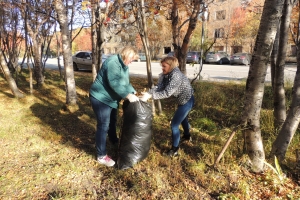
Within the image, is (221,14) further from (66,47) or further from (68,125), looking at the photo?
(68,125)

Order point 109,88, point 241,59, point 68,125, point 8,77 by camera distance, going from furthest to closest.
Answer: point 241,59
point 8,77
point 68,125
point 109,88

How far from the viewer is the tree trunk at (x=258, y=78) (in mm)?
2115

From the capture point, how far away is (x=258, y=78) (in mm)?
2277

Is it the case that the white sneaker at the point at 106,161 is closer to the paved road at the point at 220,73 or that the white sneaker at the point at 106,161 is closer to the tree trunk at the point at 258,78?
the tree trunk at the point at 258,78

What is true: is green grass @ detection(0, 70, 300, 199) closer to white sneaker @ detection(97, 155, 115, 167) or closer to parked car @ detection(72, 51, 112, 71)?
white sneaker @ detection(97, 155, 115, 167)

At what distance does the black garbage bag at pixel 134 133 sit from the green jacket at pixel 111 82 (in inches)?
8.0

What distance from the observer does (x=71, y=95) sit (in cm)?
501

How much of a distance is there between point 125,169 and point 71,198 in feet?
2.37

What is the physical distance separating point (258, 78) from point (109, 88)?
170 centimetres

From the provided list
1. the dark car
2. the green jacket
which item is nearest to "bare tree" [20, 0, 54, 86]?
the green jacket

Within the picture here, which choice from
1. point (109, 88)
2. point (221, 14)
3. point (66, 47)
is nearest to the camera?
point (109, 88)

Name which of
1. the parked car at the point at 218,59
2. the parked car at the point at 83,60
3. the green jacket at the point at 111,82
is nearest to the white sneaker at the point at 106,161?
the green jacket at the point at 111,82

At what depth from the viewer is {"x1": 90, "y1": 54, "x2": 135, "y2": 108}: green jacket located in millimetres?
2426

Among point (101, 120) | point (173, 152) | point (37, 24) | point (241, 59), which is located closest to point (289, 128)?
point (173, 152)
